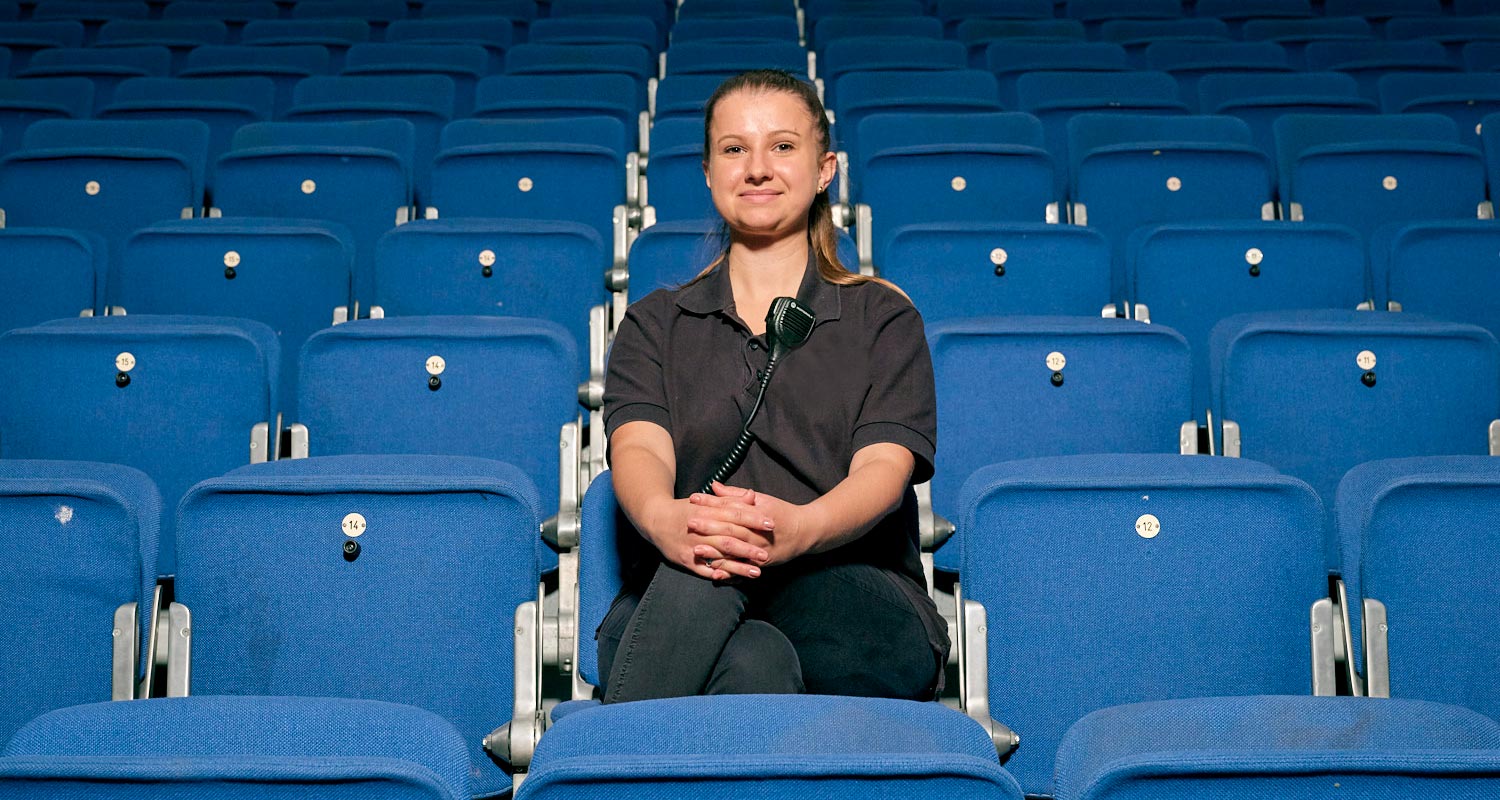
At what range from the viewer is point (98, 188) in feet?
10.6

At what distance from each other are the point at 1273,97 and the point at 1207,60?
599mm

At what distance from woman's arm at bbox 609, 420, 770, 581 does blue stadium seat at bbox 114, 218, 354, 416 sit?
4.03 ft

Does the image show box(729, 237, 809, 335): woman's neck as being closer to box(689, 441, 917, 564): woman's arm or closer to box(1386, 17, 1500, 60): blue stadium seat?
box(689, 441, 917, 564): woman's arm

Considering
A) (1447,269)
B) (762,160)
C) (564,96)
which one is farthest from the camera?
(564,96)

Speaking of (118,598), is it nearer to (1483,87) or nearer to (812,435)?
(812,435)

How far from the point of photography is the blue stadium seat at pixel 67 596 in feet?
5.17

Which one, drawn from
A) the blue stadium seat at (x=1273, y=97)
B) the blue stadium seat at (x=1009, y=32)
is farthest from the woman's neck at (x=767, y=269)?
the blue stadium seat at (x=1009, y=32)

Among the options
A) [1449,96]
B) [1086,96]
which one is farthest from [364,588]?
[1449,96]

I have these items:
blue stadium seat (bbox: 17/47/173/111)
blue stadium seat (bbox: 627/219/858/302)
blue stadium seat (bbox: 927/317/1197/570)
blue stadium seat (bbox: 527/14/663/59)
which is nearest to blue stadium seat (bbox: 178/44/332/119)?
blue stadium seat (bbox: 17/47/173/111)

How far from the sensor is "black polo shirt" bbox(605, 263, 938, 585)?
5.22ft

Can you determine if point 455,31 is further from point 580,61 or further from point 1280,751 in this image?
point 1280,751

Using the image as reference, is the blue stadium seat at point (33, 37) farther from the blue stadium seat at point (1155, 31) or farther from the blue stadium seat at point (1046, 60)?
the blue stadium seat at point (1155, 31)

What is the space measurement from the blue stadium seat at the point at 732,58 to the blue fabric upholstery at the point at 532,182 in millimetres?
1151

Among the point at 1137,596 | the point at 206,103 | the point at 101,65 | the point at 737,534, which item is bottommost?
the point at 1137,596
